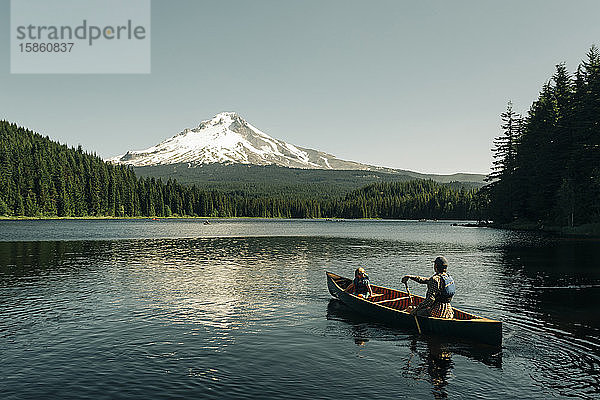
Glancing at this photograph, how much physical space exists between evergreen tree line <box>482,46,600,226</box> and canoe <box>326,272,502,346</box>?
69.6 metres

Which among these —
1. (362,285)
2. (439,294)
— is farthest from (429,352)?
(362,285)

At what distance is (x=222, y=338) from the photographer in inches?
923

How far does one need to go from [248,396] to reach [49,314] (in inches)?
721

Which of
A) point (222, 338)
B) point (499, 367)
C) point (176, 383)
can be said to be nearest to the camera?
point (176, 383)

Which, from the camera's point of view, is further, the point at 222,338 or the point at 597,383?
the point at 222,338

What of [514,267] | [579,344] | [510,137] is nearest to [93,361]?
[579,344]

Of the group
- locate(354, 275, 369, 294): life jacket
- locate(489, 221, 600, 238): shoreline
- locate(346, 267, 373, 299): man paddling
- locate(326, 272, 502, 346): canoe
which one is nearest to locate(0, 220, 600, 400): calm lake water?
locate(326, 272, 502, 346): canoe

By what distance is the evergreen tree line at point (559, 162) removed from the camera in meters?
87.8

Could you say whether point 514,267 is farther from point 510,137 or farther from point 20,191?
point 20,191

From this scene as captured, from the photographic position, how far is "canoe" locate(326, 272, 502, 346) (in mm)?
21609

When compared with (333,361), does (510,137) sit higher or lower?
higher

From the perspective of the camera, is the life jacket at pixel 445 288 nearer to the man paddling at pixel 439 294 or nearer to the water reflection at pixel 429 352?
the man paddling at pixel 439 294

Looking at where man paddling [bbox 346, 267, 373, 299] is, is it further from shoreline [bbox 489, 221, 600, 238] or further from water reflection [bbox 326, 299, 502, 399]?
shoreline [bbox 489, 221, 600, 238]

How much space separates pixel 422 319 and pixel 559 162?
9464 centimetres
